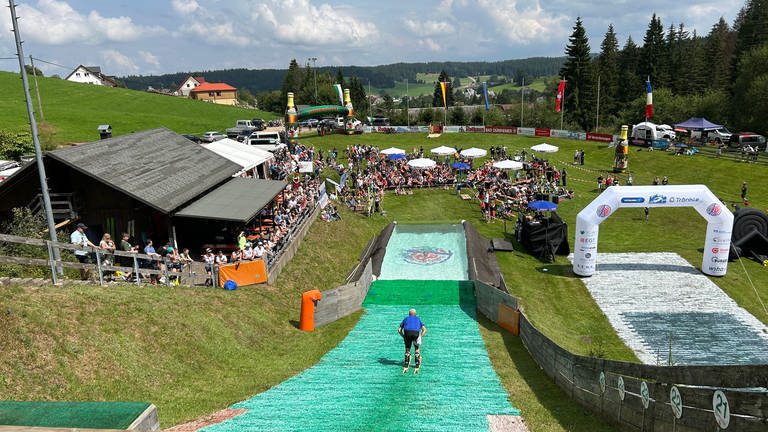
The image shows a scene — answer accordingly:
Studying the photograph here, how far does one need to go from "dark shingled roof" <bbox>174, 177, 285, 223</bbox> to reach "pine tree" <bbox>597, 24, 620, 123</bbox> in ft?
231

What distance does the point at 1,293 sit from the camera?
35.0 ft

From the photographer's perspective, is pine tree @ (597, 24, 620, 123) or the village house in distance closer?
pine tree @ (597, 24, 620, 123)

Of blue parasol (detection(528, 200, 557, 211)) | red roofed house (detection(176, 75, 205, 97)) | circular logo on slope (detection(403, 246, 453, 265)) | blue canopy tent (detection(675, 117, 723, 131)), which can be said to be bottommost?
circular logo on slope (detection(403, 246, 453, 265))

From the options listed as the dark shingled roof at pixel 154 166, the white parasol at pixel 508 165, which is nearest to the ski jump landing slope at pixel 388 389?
the dark shingled roof at pixel 154 166

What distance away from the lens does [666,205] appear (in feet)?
76.1

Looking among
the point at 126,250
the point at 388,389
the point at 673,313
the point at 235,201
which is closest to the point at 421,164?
the point at 235,201

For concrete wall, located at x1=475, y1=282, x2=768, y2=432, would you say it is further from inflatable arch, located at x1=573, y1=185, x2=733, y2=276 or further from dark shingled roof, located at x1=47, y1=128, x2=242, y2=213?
dark shingled roof, located at x1=47, y1=128, x2=242, y2=213

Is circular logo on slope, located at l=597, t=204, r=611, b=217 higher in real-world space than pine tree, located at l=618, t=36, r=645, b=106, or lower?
lower

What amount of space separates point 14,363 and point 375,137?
170 feet

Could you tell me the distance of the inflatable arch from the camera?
23.0 m

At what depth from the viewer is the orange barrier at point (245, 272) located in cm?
1697

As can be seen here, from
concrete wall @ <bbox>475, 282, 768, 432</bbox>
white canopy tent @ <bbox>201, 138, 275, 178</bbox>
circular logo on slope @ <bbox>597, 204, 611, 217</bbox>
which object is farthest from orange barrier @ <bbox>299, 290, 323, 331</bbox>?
circular logo on slope @ <bbox>597, 204, 611, 217</bbox>

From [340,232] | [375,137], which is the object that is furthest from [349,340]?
[375,137]

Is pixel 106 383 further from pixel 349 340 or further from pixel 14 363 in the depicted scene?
pixel 349 340
